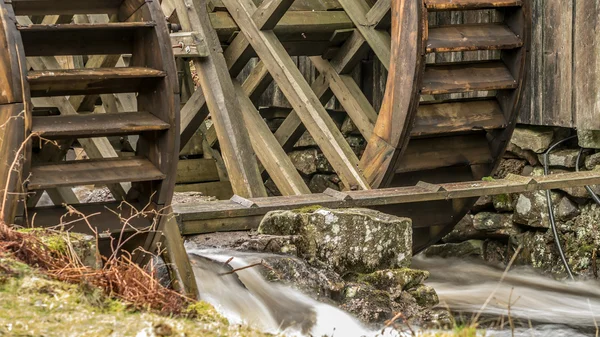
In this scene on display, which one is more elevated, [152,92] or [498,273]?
[152,92]

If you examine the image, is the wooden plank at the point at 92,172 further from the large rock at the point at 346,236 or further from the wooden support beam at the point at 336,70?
the wooden support beam at the point at 336,70

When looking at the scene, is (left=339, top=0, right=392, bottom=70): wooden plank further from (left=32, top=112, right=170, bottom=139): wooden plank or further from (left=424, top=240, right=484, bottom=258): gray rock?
(left=32, top=112, right=170, bottom=139): wooden plank

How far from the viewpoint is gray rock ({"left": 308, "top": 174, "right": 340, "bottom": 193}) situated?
31.8ft

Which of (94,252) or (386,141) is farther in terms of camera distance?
(386,141)

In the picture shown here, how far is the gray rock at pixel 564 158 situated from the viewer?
24.0 feet

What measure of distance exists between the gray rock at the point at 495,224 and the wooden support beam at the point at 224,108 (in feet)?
6.54

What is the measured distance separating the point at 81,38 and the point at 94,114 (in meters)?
0.42

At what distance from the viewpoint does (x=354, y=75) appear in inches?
362

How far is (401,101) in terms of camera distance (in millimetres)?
6898

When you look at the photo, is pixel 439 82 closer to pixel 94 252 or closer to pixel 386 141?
pixel 386 141

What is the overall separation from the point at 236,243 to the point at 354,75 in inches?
153

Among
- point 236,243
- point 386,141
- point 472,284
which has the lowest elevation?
point 472,284

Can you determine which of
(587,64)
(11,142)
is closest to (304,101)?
(587,64)

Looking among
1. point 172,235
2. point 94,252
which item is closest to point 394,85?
point 172,235
